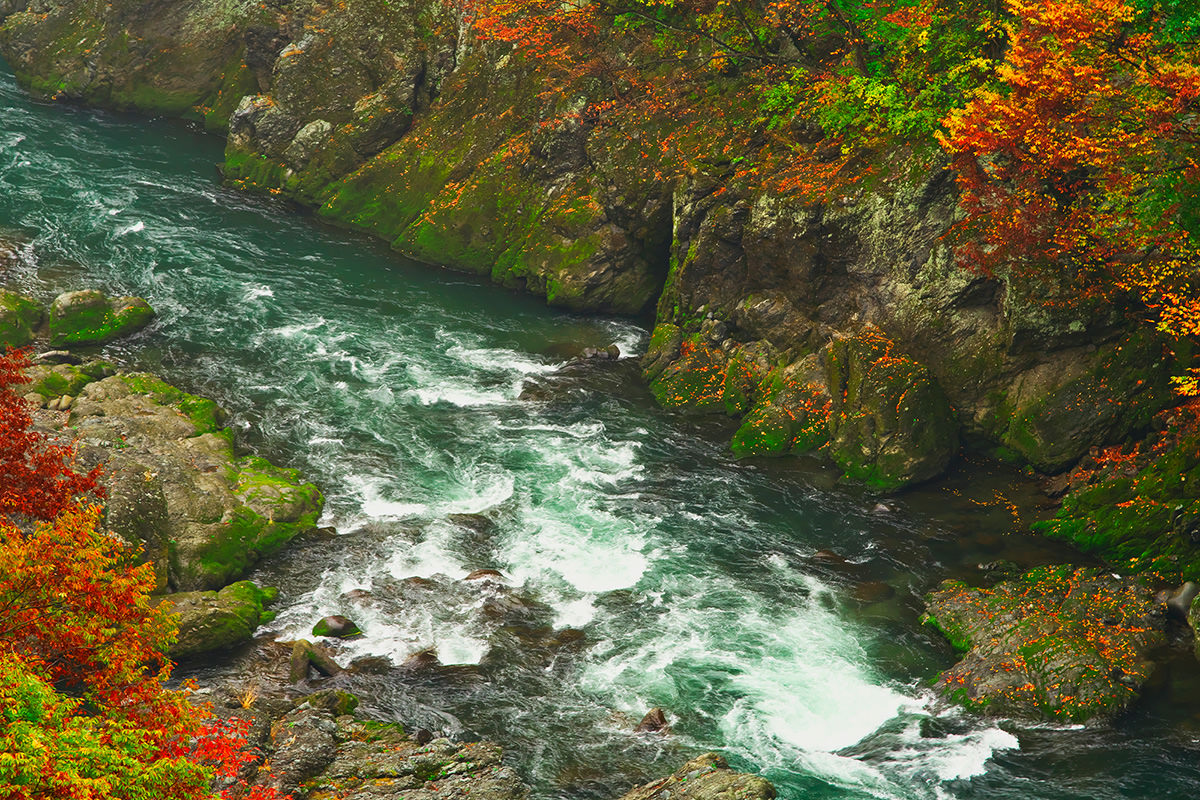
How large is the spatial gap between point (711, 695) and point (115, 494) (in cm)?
1235

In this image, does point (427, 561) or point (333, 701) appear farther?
point (427, 561)

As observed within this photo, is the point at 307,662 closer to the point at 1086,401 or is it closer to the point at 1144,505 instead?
the point at 1144,505

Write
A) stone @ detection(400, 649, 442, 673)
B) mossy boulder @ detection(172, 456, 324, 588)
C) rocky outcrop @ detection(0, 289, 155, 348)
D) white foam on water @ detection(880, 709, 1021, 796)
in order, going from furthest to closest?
rocky outcrop @ detection(0, 289, 155, 348)
mossy boulder @ detection(172, 456, 324, 588)
stone @ detection(400, 649, 442, 673)
white foam on water @ detection(880, 709, 1021, 796)

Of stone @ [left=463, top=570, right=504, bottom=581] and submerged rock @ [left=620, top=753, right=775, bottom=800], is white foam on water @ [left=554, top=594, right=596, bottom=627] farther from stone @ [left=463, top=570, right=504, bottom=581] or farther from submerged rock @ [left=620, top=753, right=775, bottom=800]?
submerged rock @ [left=620, top=753, right=775, bottom=800]

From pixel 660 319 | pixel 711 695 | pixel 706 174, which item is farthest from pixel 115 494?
pixel 706 174

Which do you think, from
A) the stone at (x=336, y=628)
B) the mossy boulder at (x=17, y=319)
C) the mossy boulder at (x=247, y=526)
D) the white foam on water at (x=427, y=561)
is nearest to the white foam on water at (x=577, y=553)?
the white foam on water at (x=427, y=561)

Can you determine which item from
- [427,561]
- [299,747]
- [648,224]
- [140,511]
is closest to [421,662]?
[427,561]

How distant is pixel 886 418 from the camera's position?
22.9 metres

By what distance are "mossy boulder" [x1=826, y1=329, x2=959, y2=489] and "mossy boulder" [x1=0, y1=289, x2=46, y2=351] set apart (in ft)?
77.3

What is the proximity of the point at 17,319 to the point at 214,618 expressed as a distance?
14943 millimetres

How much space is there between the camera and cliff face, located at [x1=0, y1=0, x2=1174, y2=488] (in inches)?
883

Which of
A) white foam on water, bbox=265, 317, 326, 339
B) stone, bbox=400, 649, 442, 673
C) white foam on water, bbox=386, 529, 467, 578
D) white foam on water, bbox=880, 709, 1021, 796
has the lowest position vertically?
stone, bbox=400, 649, 442, 673

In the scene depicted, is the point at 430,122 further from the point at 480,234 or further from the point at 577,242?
the point at 577,242

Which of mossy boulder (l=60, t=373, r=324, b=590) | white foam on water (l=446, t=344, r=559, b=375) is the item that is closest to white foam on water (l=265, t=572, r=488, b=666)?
mossy boulder (l=60, t=373, r=324, b=590)
